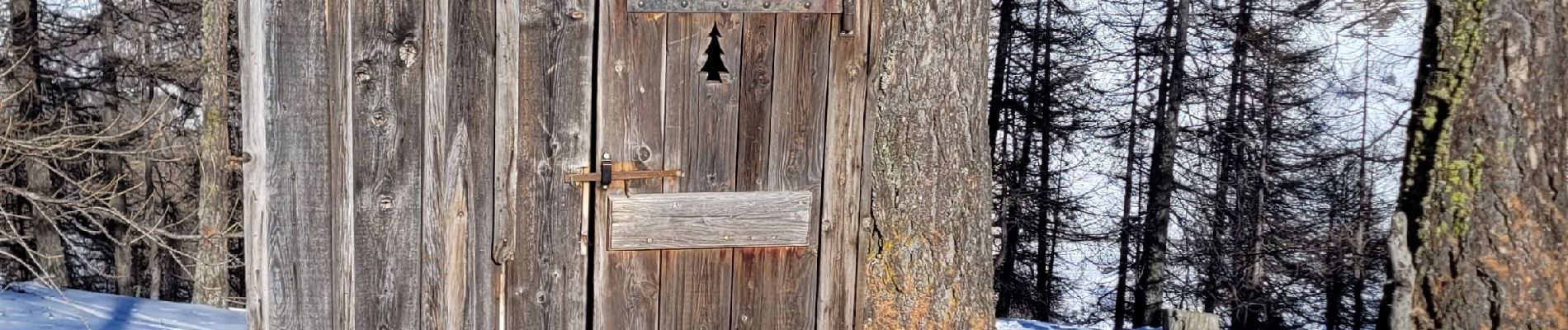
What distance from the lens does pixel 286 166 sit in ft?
9.99

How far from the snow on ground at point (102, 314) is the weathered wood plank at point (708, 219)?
18.6 feet

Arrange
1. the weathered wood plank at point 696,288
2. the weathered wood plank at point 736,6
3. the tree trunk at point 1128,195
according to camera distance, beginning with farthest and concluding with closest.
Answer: the tree trunk at point 1128,195, the weathered wood plank at point 696,288, the weathered wood plank at point 736,6

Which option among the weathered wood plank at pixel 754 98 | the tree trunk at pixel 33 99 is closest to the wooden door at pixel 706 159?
the weathered wood plank at pixel 754 98

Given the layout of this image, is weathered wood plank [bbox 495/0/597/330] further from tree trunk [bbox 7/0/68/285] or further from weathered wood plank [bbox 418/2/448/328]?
tree trunk [bbox 7/0/68/285]

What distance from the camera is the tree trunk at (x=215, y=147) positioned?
10.0 m

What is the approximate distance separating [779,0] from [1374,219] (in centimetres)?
1162

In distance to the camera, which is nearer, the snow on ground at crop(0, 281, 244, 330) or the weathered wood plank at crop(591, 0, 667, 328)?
the weathered wood plank at crop(591, 0, 667, 328)

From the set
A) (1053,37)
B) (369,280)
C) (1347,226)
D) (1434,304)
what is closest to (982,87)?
(1434,304)

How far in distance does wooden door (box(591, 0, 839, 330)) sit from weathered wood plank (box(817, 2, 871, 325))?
0.09 ft

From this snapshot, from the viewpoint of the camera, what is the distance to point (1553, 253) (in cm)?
480

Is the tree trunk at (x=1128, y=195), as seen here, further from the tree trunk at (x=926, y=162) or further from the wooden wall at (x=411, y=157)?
the wooden wall at (x=411, y=157)

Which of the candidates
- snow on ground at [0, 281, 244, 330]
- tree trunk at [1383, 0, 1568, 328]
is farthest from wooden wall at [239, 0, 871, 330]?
snow on ground at [0, 281, 244, 330]

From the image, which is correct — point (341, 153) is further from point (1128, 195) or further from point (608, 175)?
point (1128, 195)

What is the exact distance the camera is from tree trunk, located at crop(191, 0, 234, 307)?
1002 cm
